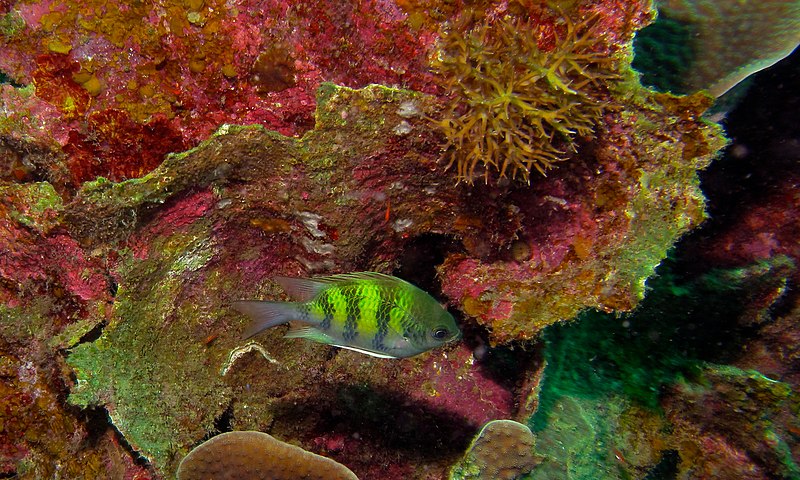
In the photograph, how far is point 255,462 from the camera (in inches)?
128

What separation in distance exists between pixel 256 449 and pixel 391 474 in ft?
4.33

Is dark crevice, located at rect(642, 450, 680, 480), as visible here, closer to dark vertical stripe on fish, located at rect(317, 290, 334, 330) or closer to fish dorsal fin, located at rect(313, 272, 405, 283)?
fish dorsal fin, located at rect(313, 272, 405, 283)

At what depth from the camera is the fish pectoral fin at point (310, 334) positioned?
259cm

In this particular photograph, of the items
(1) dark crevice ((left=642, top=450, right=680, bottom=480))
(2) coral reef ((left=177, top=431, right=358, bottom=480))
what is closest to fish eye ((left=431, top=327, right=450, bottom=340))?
(2) coral reef ((left=177, top=431, right=358, bottom=480))

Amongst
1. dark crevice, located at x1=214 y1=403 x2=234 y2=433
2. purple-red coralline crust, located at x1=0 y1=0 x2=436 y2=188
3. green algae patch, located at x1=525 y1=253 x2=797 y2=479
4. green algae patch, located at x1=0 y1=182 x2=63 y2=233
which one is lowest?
green algae patch, located at x1=525 y1=253 x2=797 y2=479

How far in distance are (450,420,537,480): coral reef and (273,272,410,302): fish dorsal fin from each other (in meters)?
1.56

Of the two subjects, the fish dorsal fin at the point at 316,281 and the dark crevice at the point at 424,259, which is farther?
the dark crevice at the point at 424,259

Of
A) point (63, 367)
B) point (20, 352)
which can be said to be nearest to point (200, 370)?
point (63, 367)

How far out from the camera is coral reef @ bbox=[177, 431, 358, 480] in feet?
10.6

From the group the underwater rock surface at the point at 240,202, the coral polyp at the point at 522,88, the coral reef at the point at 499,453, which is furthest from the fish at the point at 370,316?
the coral reef at the point at 499,453

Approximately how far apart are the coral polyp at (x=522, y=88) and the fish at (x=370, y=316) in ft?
2.86

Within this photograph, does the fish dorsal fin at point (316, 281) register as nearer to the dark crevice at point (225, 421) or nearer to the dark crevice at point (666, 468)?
the dark crevice at point (225, 421)

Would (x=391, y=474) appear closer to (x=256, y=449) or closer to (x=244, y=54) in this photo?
(x=256, y=449)

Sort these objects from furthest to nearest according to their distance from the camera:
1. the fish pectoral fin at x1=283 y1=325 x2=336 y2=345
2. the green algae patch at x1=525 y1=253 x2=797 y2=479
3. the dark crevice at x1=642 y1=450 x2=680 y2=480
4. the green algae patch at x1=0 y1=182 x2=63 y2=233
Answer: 1. the dark crevice at x1=642 y1=450 x2=680 y2=480
2. the green algae patch at x1=525 y1=253 x2=797 y2=479
3. the green algae patch at x1=0 y1=182 x2=63 y2=233
4. the fish pectoral fin at x1=283 y1=325 x2=336 y2=345
